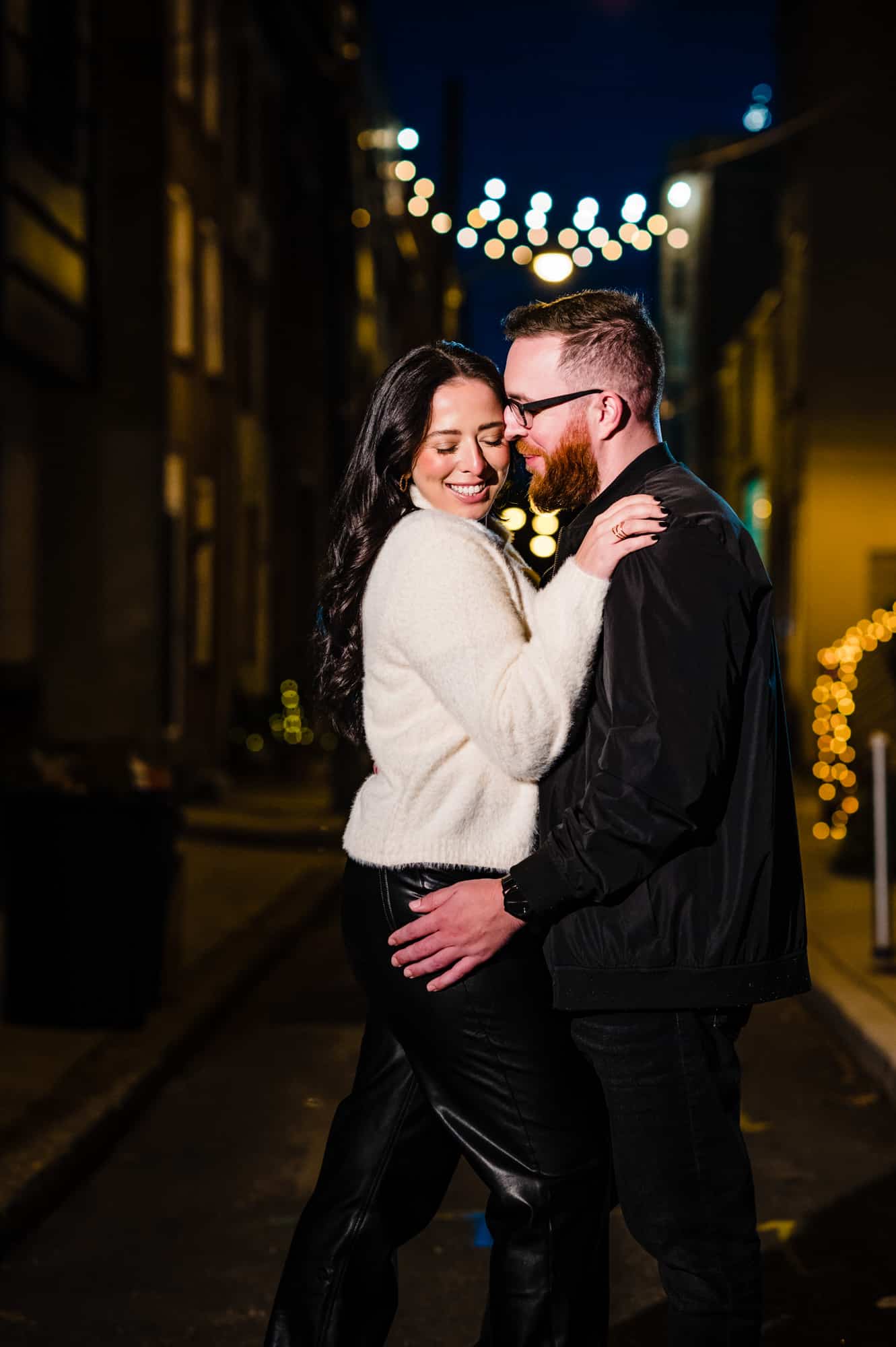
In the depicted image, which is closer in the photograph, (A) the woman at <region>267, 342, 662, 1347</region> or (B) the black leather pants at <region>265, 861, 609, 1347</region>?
(A) the woman at <region>267, 342, 662, 1347</region>

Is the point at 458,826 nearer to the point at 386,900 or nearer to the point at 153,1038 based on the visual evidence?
the point at 386,900

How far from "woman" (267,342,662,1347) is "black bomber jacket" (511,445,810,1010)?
0.07 meters

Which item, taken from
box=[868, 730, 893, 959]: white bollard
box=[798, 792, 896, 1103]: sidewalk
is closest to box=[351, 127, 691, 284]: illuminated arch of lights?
box=[798, 792, 896, 1103]: sidewalk

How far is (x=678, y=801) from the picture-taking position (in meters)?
2.54

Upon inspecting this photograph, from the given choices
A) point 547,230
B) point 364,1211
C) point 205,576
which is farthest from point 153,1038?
point 205,576

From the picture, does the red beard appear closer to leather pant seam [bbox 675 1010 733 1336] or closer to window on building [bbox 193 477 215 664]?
leather pant seam [bbox 675 1010 733 1336]

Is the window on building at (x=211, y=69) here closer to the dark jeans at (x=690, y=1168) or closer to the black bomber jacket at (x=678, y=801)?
the black bomber jacket at (x=678, y=801)

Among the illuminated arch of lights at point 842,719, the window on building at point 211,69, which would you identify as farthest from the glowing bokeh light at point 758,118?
the illuminated arch of lights at point 842,719

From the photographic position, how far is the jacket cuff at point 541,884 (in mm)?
2621

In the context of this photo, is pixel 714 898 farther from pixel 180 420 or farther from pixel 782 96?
pixel 782 96

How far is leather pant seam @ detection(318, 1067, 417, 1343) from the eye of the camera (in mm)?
3074

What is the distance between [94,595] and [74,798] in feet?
30.5

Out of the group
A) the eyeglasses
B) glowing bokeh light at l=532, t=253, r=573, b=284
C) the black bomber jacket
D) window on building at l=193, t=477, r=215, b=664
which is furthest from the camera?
window on building at l=193, t=477, r=215, b=664

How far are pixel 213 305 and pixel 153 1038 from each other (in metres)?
15.7
